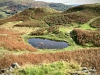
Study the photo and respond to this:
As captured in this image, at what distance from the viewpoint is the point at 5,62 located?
18859 millimetres

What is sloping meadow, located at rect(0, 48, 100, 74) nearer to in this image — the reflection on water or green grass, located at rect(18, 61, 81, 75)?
green grass, located at rect(18, 61, 81, 75)

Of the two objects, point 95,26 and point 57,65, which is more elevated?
point 57,65

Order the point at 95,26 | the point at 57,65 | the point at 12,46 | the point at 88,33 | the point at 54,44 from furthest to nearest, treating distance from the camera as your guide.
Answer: the point at 95,26, the point at 88,33, the point at 54,44, the point at 12,46, the point at 57,65

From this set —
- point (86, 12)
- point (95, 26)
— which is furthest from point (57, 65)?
point (86, 12)

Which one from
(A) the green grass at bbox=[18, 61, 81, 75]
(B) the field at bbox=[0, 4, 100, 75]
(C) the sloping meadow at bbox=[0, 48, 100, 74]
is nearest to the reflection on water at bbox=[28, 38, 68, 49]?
(B) the field at bbox=[0, 4, 100, 75]

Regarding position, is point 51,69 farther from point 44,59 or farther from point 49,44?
point 49,44

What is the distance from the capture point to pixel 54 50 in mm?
30266

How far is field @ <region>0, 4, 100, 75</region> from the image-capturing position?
12797 mm

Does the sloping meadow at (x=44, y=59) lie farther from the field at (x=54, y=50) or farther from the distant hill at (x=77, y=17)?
the distant hill at (x=77, y=17)

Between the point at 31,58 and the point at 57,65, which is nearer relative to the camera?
the point at 57,65

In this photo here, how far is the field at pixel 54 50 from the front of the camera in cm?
1280

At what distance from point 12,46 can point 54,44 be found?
385 inches

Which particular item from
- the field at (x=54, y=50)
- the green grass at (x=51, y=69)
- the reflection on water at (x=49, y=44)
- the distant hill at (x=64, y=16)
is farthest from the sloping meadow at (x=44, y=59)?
the distant hill at (x=64, y=16)

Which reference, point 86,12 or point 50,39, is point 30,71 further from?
point 86,12
